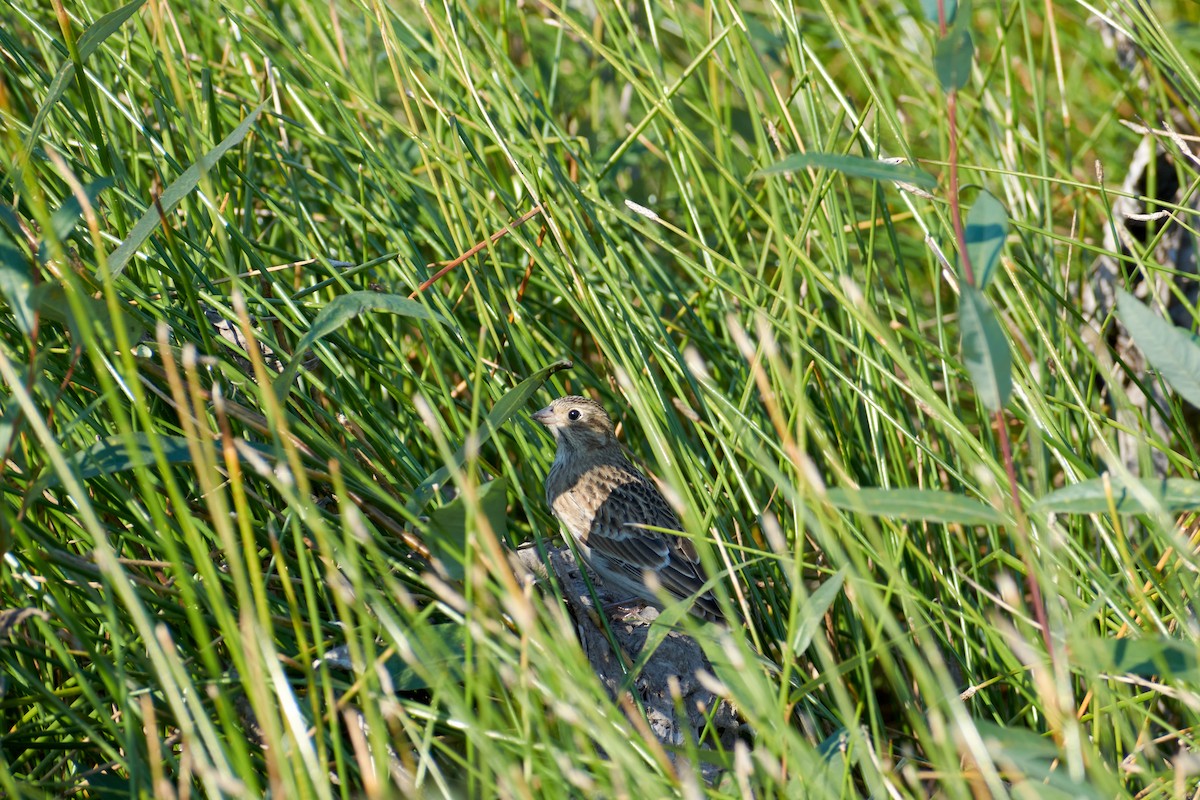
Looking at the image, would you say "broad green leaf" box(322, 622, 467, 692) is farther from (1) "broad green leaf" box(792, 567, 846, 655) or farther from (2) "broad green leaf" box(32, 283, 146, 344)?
(2) "broad green leaf" box(32, 283, 146, 344)

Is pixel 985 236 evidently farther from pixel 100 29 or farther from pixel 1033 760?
pixel 100 29

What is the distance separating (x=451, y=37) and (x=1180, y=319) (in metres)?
2.39

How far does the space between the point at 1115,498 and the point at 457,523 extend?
938 mm

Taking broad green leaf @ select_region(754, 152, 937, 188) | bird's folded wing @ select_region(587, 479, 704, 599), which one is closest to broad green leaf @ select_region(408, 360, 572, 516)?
broad green leaf @ select_region(754, 152, 937, 188)

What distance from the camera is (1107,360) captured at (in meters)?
3.17

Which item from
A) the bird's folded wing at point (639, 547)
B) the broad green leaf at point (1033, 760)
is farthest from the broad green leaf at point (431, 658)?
the bird's folded wing at point (639, 547)

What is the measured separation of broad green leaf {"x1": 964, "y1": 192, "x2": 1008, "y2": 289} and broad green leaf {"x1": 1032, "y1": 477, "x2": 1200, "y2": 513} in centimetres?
31

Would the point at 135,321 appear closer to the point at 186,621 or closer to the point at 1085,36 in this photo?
the point at 186,621

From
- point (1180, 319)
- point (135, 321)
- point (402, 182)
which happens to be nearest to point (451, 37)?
point (402, 182)

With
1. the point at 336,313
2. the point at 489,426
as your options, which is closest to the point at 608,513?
the point at 489,426

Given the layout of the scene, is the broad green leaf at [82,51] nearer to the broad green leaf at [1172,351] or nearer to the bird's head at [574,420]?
the bird's head at [574,420]

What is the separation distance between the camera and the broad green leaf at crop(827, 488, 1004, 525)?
1.54 meters

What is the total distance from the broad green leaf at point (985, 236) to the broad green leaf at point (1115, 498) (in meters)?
0.31

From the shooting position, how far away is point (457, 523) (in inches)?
67.5
